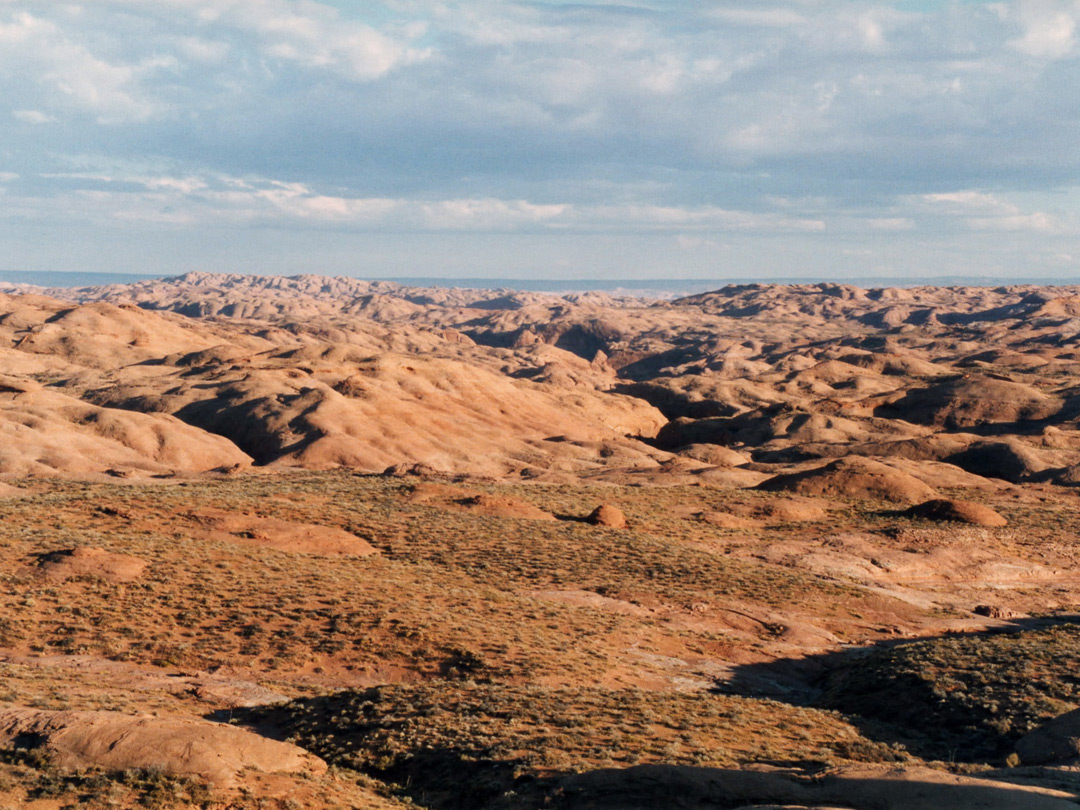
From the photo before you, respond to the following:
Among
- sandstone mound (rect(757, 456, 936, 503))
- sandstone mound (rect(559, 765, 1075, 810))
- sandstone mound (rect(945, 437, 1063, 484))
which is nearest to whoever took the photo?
sandstone mound (rect(559, 765, 1075, 810))

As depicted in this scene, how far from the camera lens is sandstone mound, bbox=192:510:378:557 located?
143 feet

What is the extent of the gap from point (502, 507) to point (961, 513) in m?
30.8

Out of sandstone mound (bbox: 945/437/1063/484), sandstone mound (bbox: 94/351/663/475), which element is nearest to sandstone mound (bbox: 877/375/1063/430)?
sandstone mound (bbox: 945/437/1063/484)

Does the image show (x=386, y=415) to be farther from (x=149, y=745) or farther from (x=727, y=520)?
(x=149, y=745)

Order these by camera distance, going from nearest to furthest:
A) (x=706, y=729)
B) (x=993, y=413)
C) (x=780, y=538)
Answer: (x=706, y=729) → (x=780, y=538) → (x=993, y=413)

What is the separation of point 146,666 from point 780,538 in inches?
1512

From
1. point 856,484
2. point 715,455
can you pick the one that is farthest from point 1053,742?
point 715,455

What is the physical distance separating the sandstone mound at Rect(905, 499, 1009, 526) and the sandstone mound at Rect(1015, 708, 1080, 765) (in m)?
37.3

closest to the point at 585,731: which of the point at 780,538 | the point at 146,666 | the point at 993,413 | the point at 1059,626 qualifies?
the point at 146,666

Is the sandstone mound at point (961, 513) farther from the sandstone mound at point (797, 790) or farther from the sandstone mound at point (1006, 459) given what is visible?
the sandstone mound at point (797, 790)

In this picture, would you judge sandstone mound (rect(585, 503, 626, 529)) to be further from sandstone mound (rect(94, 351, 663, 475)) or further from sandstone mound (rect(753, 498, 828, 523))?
sandstone mound (rect(94, 351, 663, 475))

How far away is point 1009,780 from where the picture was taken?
17.7m

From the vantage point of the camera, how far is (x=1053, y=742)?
22.6 metres

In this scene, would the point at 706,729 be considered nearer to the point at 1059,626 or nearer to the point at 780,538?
the point at 1059,626
